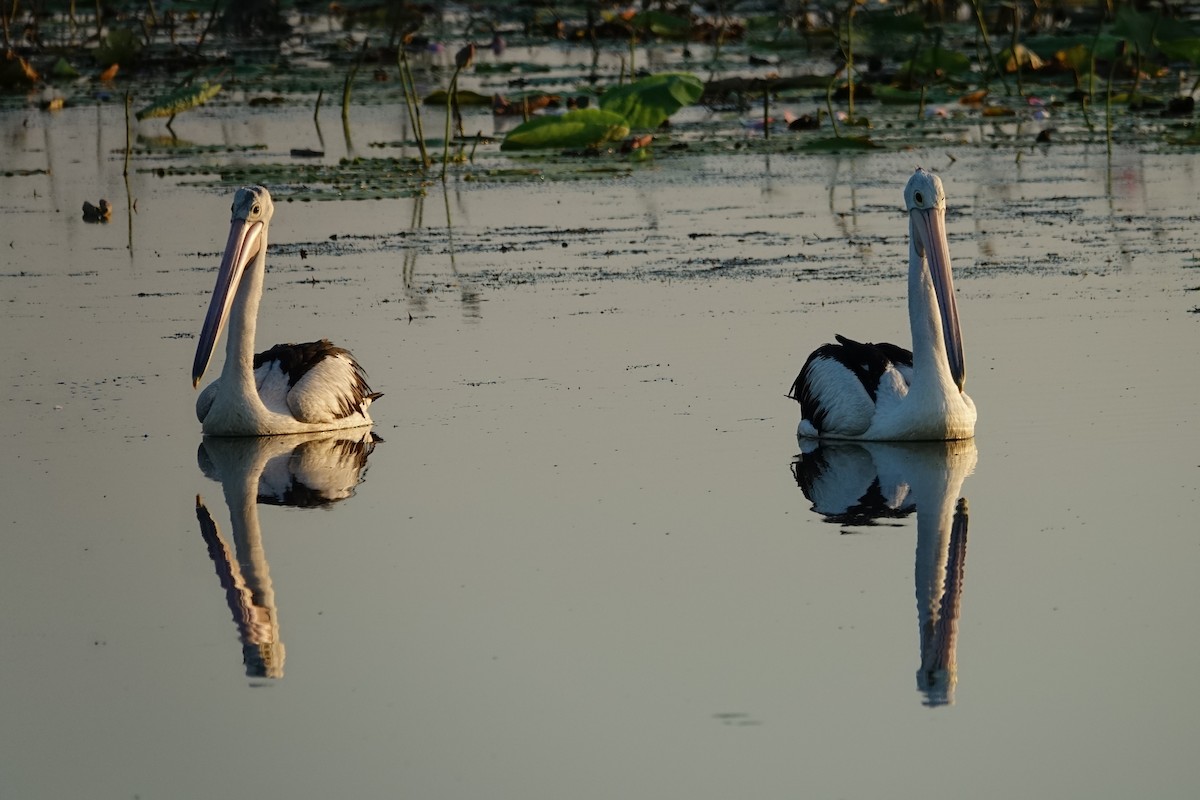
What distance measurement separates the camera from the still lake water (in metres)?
4.57

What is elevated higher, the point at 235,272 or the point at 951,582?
the point at 235,272

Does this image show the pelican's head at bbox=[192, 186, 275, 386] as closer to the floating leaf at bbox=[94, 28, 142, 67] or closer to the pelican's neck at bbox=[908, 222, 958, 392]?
the pelican's neck at bbox=[908, 222, 958, 392]

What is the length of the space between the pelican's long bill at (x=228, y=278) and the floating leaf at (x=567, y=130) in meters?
7.19

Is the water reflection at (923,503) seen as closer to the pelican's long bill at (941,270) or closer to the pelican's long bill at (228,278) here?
the pelican's long bill at (941,270)

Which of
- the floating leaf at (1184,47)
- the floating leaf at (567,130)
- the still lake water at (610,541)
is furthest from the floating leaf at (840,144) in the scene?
the floating leaf at (1184,47)

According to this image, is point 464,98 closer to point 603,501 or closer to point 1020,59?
point 1020,59

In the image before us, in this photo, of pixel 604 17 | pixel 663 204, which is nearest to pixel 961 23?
pixel 604 17

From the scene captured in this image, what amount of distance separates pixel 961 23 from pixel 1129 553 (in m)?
20.6

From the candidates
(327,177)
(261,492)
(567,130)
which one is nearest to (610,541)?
(261,492)

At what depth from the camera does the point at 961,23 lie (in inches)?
1010

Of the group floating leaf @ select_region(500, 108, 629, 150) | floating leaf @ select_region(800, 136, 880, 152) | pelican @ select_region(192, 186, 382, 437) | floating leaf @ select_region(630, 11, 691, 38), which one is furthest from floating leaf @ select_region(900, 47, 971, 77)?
pelican @ select_region(192, 186, 382, 437)

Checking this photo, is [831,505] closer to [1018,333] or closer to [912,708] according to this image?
[912,708]

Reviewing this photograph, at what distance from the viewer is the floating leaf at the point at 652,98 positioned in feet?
50.2

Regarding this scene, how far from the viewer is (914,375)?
743 cm
